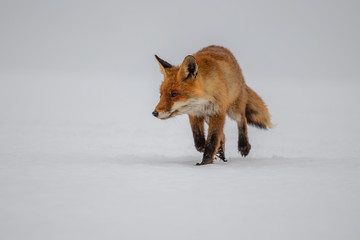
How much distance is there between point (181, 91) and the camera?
5.00 metres

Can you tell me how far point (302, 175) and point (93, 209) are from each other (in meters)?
2.53

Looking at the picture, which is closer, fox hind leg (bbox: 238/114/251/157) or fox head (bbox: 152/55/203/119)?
fox head (bbox: 152/55/203/119)

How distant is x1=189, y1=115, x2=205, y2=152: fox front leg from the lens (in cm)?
576

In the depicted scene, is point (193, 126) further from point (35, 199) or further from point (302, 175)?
point (35, 199)

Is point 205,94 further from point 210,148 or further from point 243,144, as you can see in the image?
point 243,144

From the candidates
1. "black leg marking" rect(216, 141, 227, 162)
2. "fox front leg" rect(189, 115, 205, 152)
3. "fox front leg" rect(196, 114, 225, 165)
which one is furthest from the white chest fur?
"black leg marking" rect(216, 141, 227, 162)

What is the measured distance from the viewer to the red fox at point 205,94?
4.98 metres

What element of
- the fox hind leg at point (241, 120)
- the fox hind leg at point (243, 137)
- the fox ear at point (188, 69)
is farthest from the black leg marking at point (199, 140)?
the fox ear at point (188, 69)

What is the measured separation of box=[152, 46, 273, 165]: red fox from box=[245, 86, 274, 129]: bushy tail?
56 centimetres

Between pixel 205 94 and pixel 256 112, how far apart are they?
187cm

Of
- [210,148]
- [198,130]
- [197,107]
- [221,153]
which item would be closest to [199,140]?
[198,130]

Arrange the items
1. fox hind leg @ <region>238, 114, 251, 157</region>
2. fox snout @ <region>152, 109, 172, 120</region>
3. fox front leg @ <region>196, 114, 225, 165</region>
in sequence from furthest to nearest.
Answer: fox hind leg @ <region>238, 114, 251, 157</region>
fox front leg @ <region>196, 114, 225, 165</region>
fox snout @ <region>152, 109, 172, 120</region>

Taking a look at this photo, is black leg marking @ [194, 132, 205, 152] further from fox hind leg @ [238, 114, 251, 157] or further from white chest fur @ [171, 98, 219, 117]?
fox hind leg @ [238, 114, 251, 157]

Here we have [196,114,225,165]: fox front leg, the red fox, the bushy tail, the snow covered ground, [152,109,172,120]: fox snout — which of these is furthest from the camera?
the bushy tail
